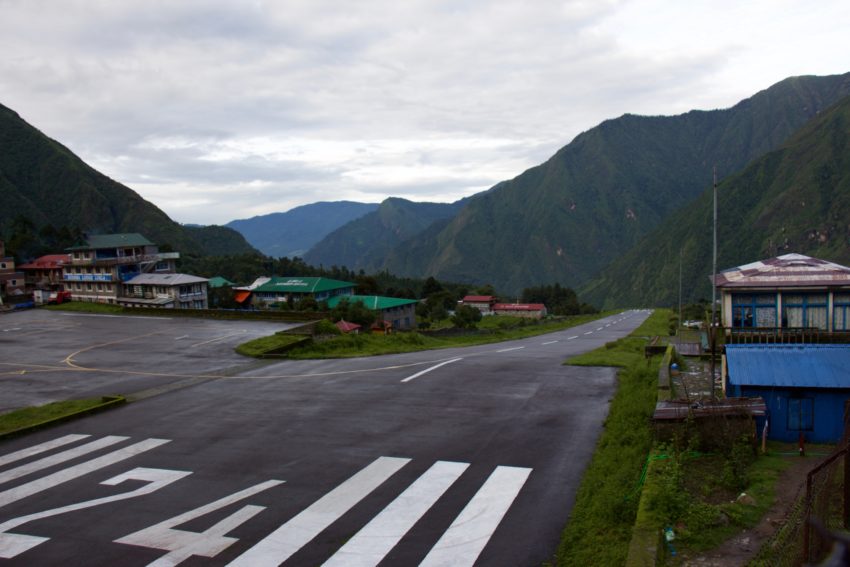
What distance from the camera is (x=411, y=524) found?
32.3 ft

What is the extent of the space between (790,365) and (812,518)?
7.61 metres

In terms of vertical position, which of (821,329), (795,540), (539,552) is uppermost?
(821,329)

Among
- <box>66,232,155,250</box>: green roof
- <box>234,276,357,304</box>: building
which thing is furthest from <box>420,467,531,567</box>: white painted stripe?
<box>66,232,155,250</box>: green roof

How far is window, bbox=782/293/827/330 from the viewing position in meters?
16.1

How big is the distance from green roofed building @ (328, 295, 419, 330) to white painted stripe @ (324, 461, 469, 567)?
53.8m

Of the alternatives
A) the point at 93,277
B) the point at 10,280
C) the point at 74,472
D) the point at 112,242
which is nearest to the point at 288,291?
the point at 112,242

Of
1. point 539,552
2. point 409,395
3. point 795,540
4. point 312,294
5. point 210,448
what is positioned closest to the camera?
point 795,540

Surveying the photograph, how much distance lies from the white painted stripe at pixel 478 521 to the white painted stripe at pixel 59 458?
377 inches

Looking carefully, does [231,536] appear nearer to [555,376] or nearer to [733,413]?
[733,413]

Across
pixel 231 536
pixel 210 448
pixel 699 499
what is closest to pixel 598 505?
pixel 699 499

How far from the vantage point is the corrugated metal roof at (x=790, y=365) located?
12805 mm

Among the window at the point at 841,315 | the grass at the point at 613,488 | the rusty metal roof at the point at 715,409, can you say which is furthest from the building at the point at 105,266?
the window at the point at 841,315

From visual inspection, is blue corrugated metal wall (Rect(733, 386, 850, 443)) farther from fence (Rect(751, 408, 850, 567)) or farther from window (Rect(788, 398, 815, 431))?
fence (Rect(751, 408, 850, 567))

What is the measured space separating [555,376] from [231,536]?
539 inches
